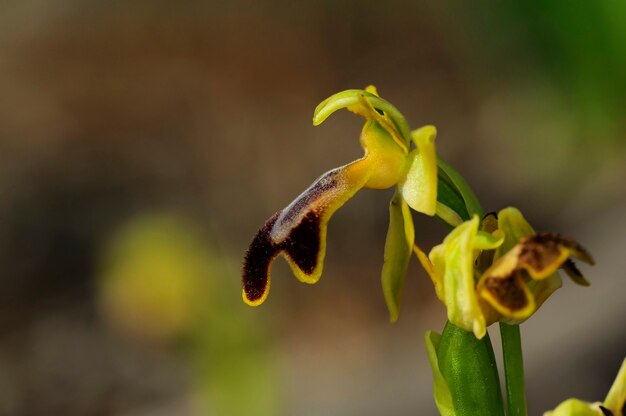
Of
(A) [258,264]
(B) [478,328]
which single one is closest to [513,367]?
(B) [478,328]

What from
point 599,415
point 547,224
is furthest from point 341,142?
point 599,415

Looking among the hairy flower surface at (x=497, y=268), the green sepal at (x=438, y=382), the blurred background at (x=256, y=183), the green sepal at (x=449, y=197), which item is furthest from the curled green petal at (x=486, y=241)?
the blurred background at (x=256, y=183)

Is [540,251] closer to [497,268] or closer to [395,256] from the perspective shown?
[497,268]

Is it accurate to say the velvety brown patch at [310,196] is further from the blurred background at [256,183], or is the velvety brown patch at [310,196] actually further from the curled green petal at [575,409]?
the blurred background at [256,183]

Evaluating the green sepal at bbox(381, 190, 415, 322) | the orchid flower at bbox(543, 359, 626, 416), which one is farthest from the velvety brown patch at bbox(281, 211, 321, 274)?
the orchid flower at bbox(543, 359, 626, 416)

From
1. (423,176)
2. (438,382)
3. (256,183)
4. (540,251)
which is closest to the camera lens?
(540,251)

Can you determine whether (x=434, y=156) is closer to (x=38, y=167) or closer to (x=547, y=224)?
(x=547, y=224)

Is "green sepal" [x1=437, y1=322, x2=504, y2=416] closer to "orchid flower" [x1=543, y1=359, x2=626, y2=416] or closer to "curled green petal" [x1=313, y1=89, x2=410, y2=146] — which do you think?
"orchid flower" [x1=543, y1=359, x2=626, y2=416]
